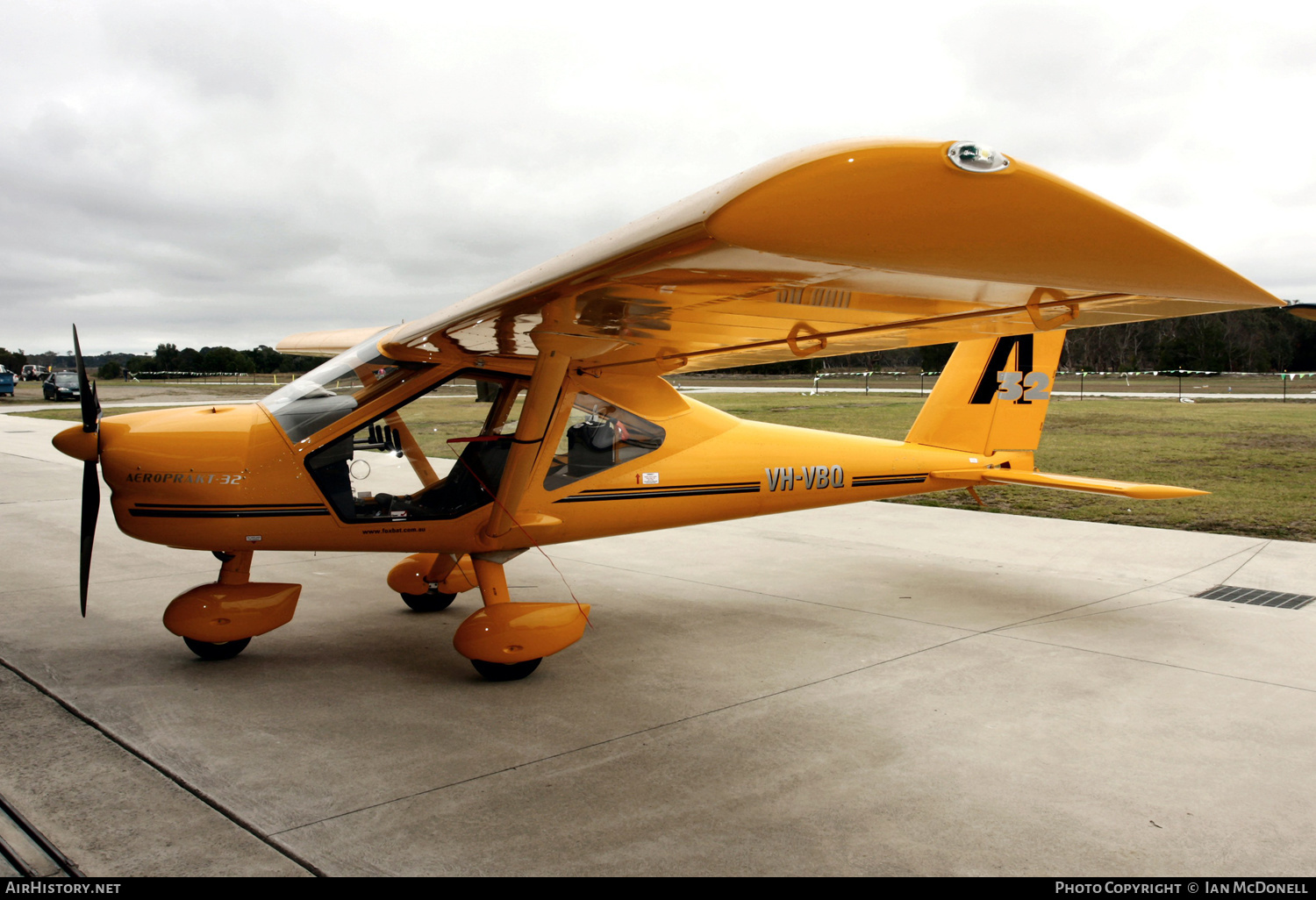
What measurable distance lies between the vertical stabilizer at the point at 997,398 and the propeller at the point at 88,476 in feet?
19.0

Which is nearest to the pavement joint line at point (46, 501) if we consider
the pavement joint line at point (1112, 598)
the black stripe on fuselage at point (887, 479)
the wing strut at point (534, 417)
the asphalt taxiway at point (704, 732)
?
the asphalt taxiway at point (704, 732)

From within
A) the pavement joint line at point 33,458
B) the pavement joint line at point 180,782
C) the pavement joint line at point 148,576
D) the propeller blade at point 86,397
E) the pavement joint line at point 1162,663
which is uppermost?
the propeller blade at point 86,397

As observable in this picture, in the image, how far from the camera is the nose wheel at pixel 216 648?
16.1 feet

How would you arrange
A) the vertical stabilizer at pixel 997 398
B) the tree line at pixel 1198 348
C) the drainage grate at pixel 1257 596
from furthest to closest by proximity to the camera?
the tree line at pixel 1198 348 → the vertical stabilizer at pixel 997 398 → the drainage grate at pixel 1257 596

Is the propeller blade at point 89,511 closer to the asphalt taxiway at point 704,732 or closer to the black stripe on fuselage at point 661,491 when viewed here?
the asphalt taxiway at point 704,732

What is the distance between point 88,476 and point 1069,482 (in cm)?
654

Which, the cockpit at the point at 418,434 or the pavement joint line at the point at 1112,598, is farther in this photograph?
the pavement joint line at the point at 1112,598

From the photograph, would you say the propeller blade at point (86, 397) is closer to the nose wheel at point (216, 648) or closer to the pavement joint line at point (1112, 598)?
the nose wheel at point (216, 648)

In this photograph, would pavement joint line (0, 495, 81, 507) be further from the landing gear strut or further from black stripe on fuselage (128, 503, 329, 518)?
black stripe on fuselage (128, 503, 329, 518)

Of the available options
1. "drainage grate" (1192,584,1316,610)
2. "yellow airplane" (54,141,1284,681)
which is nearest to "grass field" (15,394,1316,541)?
"yellow airplane" (54,141,1284,681)

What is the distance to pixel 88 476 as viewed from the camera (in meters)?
4.66

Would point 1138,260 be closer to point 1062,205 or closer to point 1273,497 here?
point 1062,205

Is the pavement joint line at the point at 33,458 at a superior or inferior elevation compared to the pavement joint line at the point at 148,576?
superior

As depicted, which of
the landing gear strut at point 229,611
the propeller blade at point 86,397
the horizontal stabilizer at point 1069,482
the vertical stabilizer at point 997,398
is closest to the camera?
the propeller blade at point 86,397
